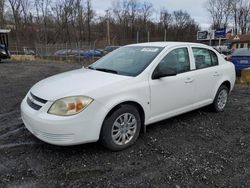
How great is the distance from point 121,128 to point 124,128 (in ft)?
0.18

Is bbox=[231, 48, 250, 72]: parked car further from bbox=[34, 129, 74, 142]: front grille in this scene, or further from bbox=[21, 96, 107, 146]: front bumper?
bbox=[34, 129, 74, 142]: front grille

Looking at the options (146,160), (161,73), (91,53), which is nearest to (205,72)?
(161,73)

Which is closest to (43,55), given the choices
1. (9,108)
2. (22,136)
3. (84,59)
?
(84,59)

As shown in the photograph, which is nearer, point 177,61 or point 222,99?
point 177,61

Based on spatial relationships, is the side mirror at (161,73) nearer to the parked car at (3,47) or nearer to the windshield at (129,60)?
the windshield at (129,60)

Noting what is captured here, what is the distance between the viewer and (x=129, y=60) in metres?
4.00

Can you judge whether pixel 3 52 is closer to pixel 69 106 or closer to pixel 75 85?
pixel 75 85

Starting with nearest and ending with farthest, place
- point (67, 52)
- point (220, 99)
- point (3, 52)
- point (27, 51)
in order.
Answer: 1. point (220, 99)
2. point (3, 52)
3. point (67, 52)
4. point (27, 51)

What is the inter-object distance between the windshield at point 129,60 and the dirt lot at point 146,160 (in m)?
1.12

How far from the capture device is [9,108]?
5.41 metres

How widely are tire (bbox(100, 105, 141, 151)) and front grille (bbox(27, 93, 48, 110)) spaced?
863 millimetres

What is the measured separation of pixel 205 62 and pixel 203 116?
111cm

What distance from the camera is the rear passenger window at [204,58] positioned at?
4.46 metres

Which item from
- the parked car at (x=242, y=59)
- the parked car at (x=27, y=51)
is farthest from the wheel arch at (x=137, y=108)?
the parked car at (x=27, y=51)
